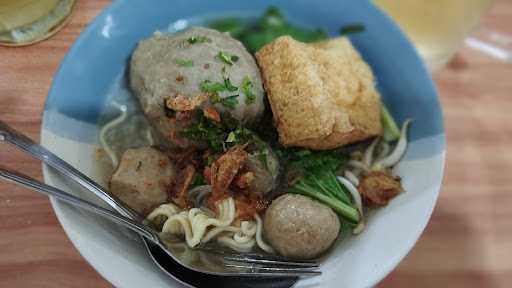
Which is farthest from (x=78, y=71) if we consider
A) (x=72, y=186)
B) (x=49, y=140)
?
(x=72, y=186)

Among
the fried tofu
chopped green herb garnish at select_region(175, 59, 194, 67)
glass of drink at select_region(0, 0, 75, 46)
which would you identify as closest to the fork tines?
the fried tofu

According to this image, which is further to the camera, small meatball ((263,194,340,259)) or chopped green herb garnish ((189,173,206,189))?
chopped green herb garnish ((189,173,206,189))

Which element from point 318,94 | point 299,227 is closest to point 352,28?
point 318,94

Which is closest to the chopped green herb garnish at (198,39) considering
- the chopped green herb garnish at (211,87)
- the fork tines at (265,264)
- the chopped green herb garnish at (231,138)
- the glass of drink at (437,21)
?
the chopped green herb garnish at (211,87)

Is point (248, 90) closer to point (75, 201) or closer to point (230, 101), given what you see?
point (230, 101)

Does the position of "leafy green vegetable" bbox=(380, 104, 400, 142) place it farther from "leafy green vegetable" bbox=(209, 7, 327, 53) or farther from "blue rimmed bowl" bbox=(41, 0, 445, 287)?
"leafy green vegetable" bbox=(209, 7, 327, 53)

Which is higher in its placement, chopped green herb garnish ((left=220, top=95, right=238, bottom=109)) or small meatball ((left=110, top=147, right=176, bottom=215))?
chopped green herb garnish ((left=220, top=95, right=238, bottom=109))

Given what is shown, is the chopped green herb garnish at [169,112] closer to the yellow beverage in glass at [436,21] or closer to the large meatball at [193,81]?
the large meatball at [193,81]
